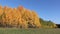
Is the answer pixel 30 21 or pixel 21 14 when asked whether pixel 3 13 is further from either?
pixel 30 21

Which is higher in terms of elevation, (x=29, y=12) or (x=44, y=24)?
(x=29, y=12)

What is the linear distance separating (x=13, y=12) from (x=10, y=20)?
2.53 ft

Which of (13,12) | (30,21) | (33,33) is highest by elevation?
(13,12)

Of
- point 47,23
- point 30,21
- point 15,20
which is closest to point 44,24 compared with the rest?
point 47,23

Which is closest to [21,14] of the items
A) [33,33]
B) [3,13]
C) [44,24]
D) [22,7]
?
[22,7]

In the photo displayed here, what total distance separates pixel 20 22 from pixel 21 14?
0.51 metres

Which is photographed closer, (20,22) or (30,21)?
(30,21)

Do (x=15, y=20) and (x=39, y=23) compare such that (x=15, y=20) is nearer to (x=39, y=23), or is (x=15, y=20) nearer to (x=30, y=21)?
(x=30, y=21)

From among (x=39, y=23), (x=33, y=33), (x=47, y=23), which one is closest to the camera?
(x=33, y=33)

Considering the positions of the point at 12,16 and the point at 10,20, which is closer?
the point at 10,20

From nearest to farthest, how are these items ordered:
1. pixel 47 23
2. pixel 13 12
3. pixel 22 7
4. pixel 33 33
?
pixel 33 33 < pixel 47 23 < pixel 22 7 < pixel 13 12

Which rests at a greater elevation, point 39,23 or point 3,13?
point 3,13

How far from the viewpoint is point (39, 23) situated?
343 inches

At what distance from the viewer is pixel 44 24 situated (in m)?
7.94
